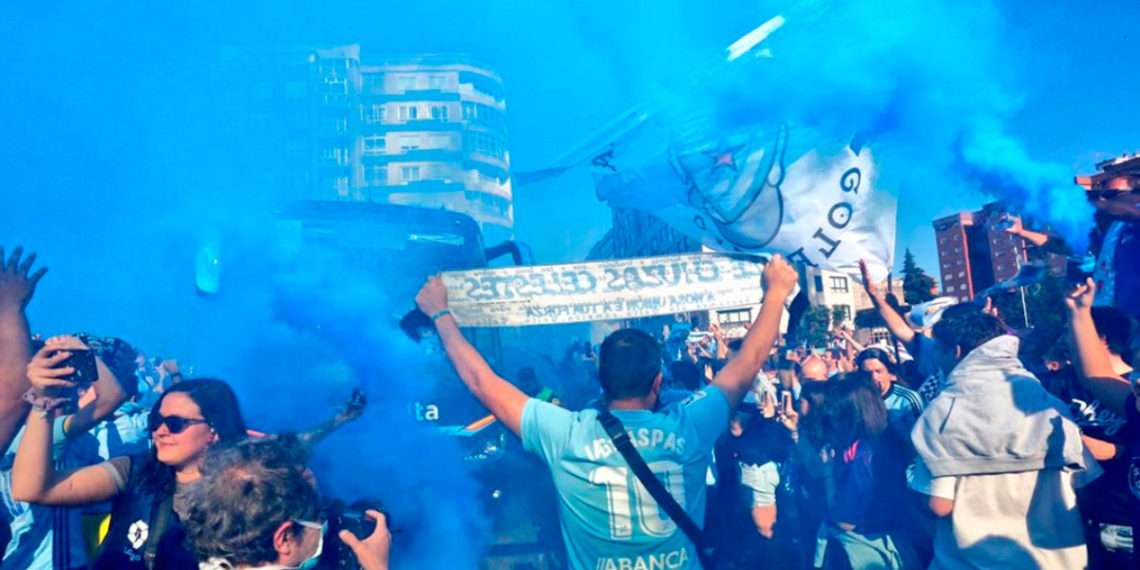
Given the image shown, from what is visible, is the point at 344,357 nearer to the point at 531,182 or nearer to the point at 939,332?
the point at 531,182

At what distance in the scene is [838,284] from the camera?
4.84 metres

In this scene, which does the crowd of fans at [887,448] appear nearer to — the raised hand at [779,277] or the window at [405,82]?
the raised hand at [779,277]

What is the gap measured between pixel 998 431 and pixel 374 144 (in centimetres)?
359

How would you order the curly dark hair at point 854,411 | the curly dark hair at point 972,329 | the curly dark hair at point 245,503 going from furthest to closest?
the curly dark hair at point 854,411 < the curly dark hair at point 972,329 < the curly dark hair at point 245,503

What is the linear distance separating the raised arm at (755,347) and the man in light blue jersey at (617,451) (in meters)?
0.02

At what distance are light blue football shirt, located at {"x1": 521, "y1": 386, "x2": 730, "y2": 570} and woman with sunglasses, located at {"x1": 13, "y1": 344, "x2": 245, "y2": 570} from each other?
3.49 ft

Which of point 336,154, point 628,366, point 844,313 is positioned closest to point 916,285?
point 844,313

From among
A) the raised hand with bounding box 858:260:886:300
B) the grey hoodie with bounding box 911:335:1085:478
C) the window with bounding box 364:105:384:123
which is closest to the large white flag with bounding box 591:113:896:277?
the raised hand with bounding box 858:260:886:300

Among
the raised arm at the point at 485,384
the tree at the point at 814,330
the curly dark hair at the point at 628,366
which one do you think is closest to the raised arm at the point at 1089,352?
the curly dark hair at the point at 628,366

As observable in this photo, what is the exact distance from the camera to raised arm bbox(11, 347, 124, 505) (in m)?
2.25

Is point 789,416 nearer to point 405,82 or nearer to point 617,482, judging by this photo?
point 617,482

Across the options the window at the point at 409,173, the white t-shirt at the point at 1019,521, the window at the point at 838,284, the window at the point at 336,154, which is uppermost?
the window at the point at 336,154

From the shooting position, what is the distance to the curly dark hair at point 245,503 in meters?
1.65

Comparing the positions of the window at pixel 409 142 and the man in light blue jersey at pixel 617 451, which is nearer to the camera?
the man in light blue jersey at pixel 617 451
